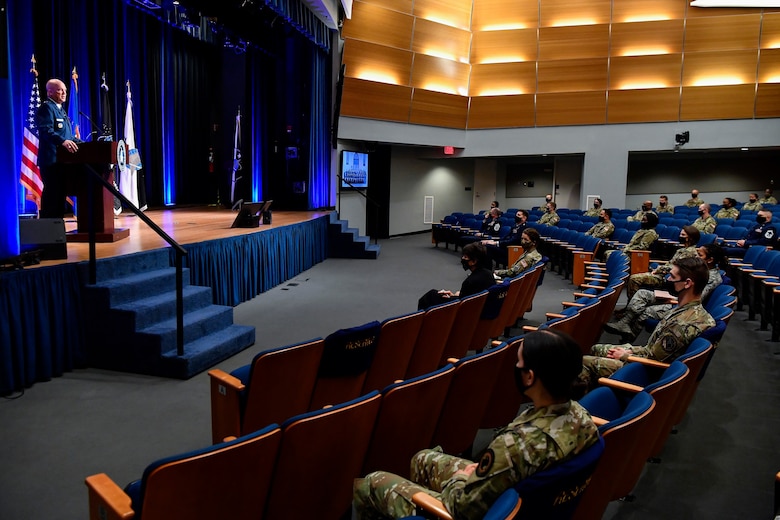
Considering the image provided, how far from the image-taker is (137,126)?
409 inches

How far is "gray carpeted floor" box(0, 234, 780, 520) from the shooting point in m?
2.47

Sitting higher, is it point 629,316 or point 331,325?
point 629,316

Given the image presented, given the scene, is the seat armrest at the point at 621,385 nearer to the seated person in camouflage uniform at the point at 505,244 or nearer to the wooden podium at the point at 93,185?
the wooden podium at the point at 93,185

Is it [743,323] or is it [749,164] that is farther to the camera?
[749,164]

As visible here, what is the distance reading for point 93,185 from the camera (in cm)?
500

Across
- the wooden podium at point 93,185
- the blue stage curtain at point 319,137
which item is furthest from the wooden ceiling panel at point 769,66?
the wooden podium at point 93,185

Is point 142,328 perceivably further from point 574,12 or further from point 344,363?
point 574,12

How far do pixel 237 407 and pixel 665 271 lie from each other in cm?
483

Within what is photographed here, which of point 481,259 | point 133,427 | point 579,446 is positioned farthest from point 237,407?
point 481,259

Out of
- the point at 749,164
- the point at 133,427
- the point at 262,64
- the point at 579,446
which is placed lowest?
the point at 133,427

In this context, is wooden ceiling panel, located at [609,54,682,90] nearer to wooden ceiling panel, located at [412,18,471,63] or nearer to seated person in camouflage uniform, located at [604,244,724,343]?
wooden ceiling panel, located at [412,18,471,63]

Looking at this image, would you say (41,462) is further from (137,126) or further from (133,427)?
(137,126)

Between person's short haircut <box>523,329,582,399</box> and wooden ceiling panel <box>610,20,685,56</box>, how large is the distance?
568 inches

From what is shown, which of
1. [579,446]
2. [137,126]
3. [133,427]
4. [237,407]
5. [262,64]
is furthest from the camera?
[262,64]
